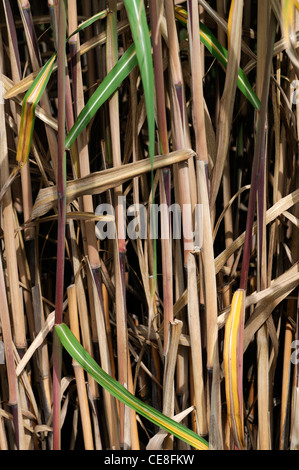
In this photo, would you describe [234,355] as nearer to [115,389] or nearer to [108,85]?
[115,389]

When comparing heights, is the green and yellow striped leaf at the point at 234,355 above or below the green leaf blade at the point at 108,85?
below

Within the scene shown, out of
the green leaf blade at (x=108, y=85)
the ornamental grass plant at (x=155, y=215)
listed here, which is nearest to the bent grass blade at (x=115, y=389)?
the ornamental grass plant at (x=155, y=215)

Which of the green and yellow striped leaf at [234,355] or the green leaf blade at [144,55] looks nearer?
the green leaf blade at [144,55]

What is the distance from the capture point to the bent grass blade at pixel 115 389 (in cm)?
49

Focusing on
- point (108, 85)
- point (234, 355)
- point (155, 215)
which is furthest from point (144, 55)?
point (234, 355)

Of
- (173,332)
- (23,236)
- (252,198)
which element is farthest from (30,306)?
(252,198)

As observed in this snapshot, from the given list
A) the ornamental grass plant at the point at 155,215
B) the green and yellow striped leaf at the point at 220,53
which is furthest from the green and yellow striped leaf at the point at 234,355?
the green and yellow striped leaf at the point at 220,53

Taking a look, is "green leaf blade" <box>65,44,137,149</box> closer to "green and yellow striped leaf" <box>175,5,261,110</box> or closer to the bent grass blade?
"green and yellow striped leaf" <box>175,5,261,110</box>

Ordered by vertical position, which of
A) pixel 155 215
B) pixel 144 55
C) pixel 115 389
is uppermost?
pixel 144 55

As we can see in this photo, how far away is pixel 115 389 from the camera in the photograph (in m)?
0.49

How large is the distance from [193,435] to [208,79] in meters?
0.44

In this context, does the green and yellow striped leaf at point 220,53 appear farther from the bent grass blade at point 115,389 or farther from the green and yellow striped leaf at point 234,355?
the bent grass blade at point 115,389

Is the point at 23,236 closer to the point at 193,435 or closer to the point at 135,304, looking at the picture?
the point at 135,304
